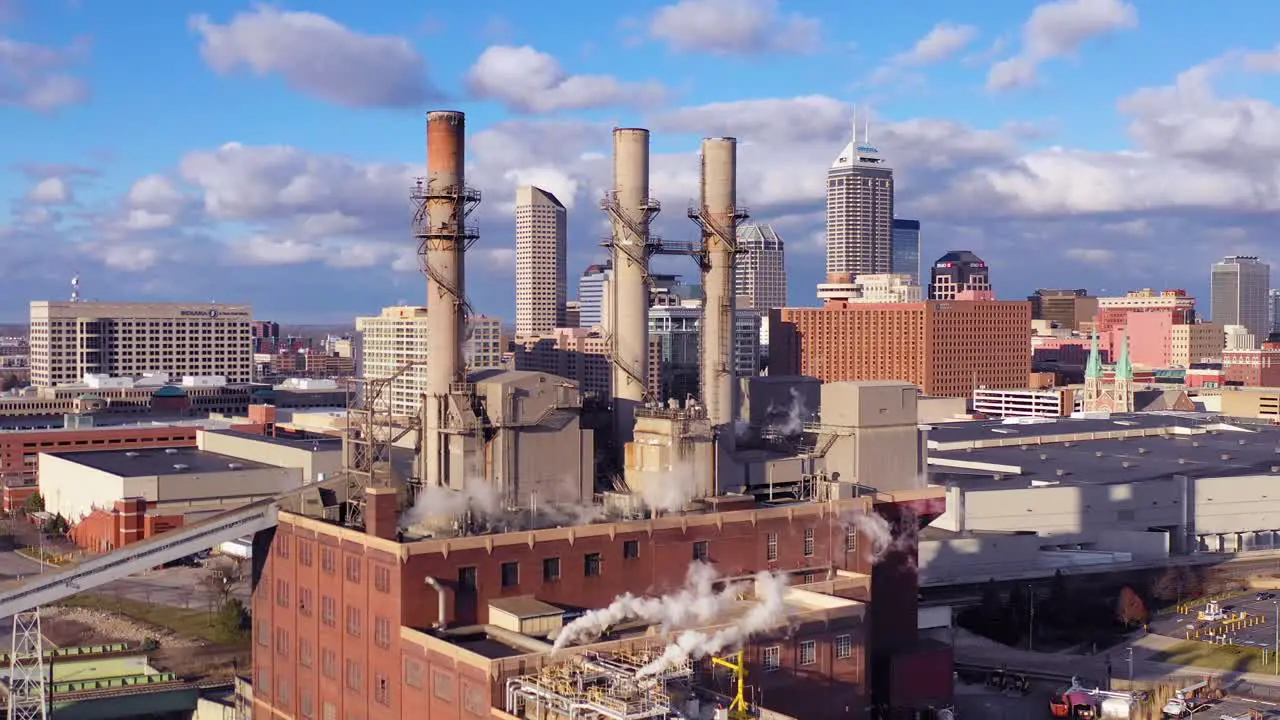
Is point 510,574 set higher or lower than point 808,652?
higher

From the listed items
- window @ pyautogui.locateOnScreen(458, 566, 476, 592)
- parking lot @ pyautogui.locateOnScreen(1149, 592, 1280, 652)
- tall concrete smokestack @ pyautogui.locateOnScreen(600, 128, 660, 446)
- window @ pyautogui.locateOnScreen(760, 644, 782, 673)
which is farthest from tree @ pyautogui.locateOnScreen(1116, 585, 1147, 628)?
window @ pyautogui.locateOnScreen(458, 566, 476, 592)

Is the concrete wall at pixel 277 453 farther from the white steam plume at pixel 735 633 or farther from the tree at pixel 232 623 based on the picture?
the white steam plume at pixel 735 633

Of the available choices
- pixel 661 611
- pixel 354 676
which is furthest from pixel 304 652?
pixel 661 611

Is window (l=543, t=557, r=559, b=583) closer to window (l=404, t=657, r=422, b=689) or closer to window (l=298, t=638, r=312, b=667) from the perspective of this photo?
window (l=404, t=657, r=422, b=689)

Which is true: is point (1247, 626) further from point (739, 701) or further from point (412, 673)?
point (412, 673)

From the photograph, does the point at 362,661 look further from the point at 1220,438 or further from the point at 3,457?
the point at 1220,438

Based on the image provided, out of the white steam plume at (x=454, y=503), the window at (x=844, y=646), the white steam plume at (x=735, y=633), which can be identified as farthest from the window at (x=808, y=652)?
the white steam plume at (x=454, y=503)

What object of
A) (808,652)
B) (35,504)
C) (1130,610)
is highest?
(808,652)
